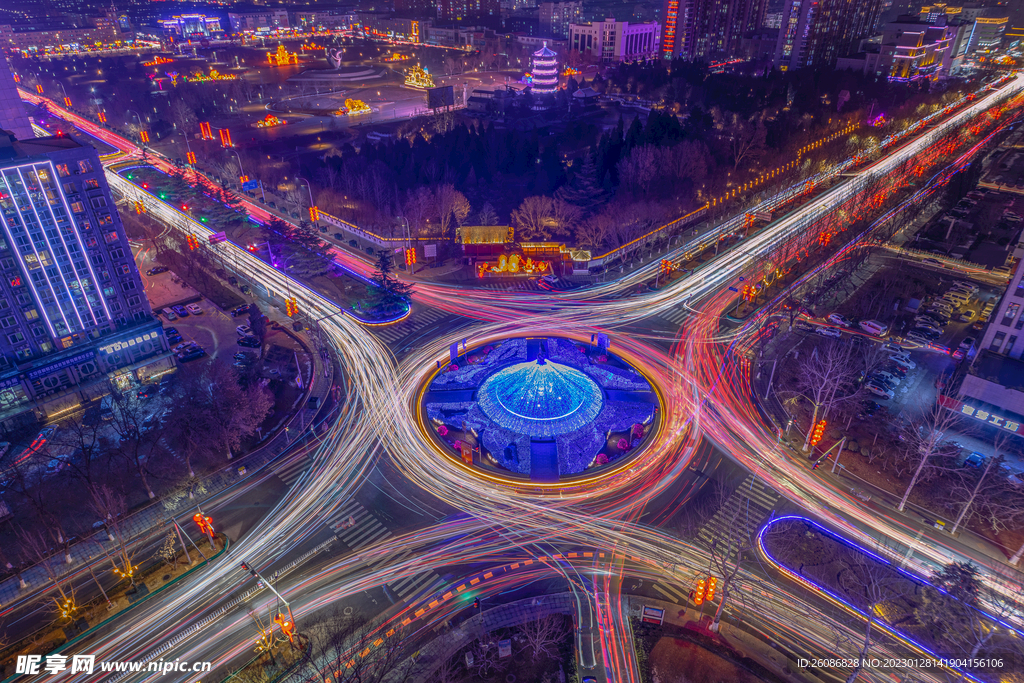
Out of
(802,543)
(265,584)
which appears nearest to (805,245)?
(802,543)

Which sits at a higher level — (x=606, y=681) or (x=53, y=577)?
(x=53, y=577)

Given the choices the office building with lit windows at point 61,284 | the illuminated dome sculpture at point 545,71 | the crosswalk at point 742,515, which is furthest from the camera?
the illuminated dome sculpture at point 545,71

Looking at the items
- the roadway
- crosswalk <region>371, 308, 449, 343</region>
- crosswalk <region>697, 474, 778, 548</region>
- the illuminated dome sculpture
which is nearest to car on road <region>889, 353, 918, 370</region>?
the roadway

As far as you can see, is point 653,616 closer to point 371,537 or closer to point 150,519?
point 371,537

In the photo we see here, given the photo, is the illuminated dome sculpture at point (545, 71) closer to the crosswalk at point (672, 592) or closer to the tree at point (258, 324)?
the tree at point (258, 324)

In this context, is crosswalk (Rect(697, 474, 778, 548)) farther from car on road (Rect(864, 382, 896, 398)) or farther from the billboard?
the billboard

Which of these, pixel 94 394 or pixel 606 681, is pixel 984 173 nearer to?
pixel 606 681

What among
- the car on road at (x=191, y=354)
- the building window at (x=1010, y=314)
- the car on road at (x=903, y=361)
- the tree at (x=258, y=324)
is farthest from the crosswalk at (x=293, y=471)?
the building window at (x=1010, y=314)
